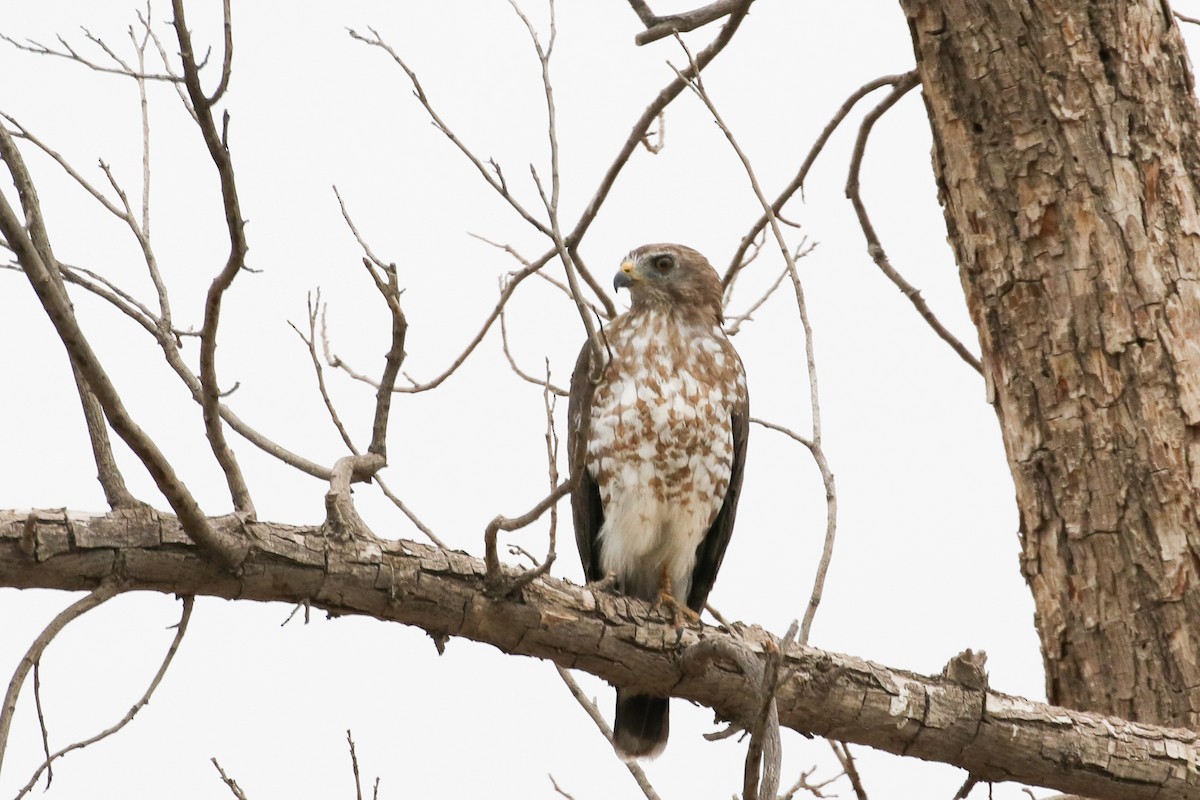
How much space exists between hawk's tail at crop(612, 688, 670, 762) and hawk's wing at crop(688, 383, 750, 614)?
2.13ft

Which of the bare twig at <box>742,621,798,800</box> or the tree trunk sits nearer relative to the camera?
the bare twig at <box>742,621,798,800</box>

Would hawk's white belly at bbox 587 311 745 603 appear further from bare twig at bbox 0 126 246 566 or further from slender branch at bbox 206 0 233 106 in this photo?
slender branch at bbox 206 0 233 106

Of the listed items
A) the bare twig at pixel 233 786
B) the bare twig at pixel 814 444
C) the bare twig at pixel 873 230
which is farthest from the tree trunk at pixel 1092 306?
the bare twig at pixel 233 786

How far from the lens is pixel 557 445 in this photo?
3.40 metres

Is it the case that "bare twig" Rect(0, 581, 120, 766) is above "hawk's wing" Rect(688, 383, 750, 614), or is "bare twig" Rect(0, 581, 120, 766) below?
below

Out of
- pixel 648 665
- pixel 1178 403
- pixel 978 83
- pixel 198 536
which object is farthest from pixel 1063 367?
pixel 198 536

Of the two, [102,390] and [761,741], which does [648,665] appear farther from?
[102,390]

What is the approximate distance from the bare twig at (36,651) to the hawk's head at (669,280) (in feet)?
10.6

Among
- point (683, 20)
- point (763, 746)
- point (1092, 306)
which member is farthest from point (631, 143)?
point (763, 746)

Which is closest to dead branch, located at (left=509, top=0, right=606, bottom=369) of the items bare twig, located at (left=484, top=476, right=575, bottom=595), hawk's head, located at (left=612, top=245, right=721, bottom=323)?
bare twig, located at (left=484, top=476, right=575, bottom=595)

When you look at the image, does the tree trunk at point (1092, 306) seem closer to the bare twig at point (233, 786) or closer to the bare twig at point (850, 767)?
the bare twig at point (850, 767)

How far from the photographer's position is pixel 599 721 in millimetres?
3891

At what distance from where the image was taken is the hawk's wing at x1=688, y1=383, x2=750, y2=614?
210 inches

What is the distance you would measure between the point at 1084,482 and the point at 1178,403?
338mm
